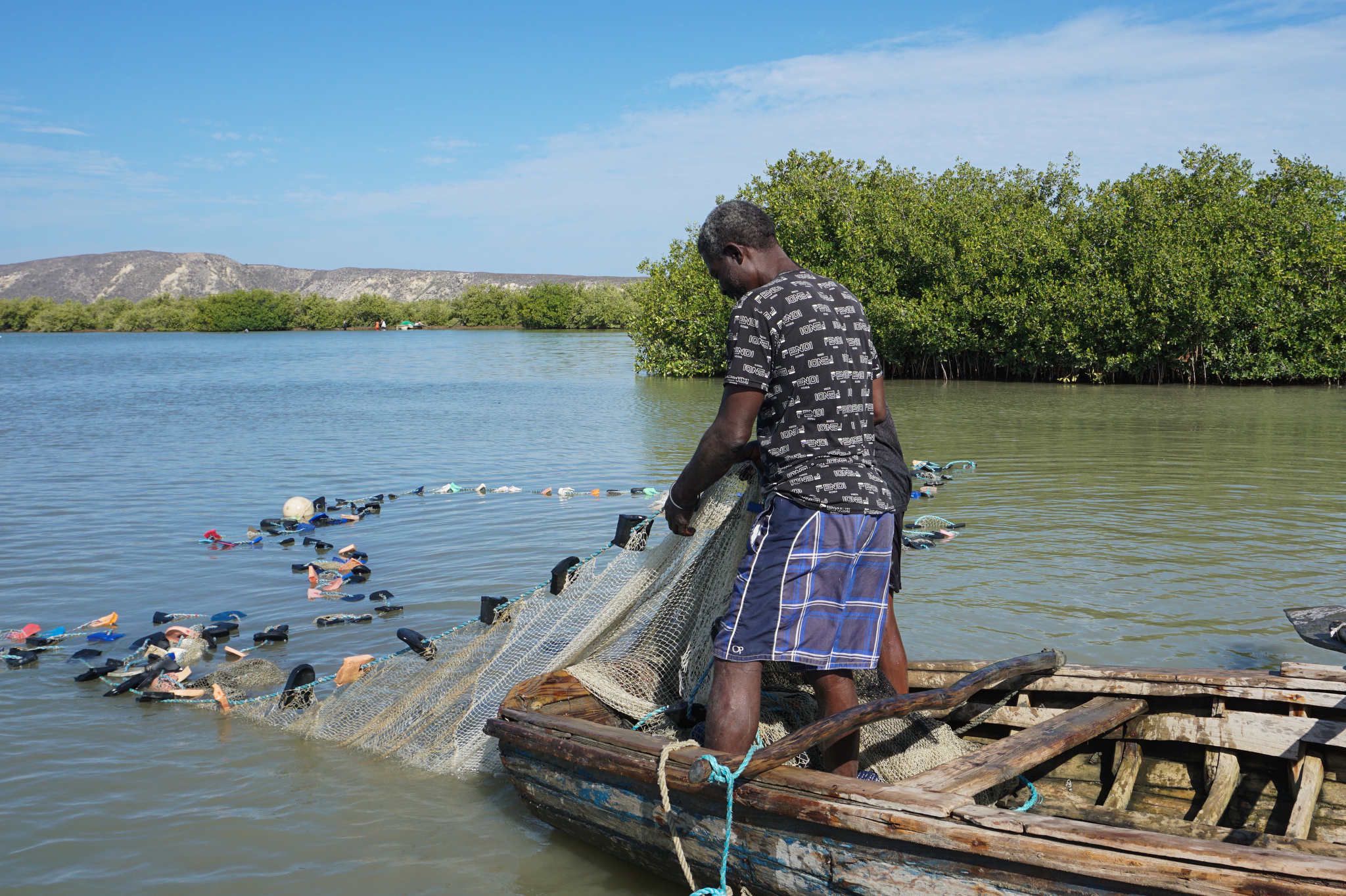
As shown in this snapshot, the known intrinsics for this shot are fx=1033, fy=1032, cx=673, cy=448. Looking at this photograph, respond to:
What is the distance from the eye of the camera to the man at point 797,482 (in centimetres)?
346

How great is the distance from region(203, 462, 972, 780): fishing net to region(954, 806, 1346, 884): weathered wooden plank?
51.7 inches

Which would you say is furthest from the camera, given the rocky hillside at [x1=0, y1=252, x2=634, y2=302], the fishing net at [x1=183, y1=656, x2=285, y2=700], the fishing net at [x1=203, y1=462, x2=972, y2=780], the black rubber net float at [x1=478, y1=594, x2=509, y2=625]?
the rocky hillside at [x1=0, y1=252, x2=634, y2=302]

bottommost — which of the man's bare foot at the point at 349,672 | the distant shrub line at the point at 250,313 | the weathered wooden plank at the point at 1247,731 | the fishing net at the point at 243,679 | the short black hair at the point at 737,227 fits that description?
the fishing net at the point at 243,679

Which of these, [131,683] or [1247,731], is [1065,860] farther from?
[131,683]

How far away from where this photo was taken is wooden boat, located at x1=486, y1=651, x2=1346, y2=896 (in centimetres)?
279

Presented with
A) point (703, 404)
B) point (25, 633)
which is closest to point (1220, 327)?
point (703, 404)

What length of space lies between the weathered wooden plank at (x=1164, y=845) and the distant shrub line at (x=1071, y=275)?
1161 inches

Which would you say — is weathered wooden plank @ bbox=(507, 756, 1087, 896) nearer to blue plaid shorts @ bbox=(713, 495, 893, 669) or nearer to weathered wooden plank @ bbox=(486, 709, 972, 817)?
Answer: weathered wooden plank @ bbox=(486, 709, 972, 817)

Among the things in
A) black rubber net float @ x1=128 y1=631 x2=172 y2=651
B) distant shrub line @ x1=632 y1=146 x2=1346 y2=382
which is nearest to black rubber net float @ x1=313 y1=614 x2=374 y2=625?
black rubber net float @ x1=128 y1=631 x2=172 y2=651

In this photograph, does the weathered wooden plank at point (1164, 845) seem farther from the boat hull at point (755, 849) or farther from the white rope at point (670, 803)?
the white rope at point (670, 803)

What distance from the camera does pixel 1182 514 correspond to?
36.4 feet

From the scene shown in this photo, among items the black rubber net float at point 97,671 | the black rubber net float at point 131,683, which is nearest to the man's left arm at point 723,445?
the black rubber net float at point 131,683

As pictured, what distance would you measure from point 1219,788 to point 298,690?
4622 mm

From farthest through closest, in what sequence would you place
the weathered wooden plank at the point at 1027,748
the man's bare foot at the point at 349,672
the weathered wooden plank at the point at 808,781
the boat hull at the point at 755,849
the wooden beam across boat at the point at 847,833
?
the man's bare foot at the point at 349,672 < the weathered wooden plank at the point at 1027,748 < the weathered wooden plank at the point at 808,781 < the boat hull at the point at 755,849 < the wooden beam across boat at the point at 847,833
